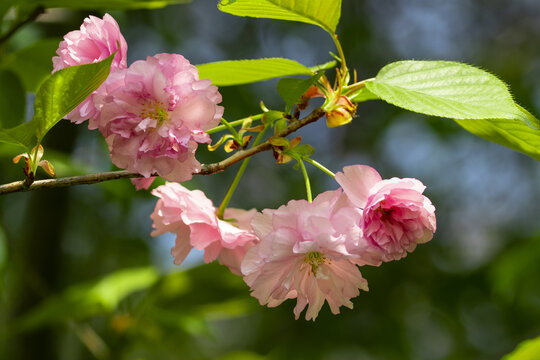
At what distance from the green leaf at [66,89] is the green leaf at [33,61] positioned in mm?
662

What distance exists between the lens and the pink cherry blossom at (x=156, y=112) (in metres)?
0.73

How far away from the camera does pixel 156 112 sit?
2.48 ft

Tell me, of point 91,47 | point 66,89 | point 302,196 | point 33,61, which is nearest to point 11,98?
point 33,61

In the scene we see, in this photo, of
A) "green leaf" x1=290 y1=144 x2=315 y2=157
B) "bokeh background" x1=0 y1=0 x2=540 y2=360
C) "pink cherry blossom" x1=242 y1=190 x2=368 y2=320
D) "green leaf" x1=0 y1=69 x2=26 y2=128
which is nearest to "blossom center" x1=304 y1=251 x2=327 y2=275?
"pink cherry blossom" x1=242 y1=190 x2=368 y2=320

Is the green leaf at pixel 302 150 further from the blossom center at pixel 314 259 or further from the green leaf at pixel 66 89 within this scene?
the green leaf at pixel 66 89

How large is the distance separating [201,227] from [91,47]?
0.33 metres

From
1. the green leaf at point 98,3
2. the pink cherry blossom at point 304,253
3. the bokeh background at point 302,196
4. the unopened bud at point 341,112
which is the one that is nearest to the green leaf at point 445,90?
the unopened bud at point 341,112

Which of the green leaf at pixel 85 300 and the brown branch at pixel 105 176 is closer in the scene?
the brown branch at pixel 105 176

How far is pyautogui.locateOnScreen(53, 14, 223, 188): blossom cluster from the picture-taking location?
0.73 m

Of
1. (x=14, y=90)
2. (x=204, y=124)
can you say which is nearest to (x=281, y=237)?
(x=204, y=124)

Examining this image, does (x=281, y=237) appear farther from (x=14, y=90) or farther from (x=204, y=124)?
(x=14, y=90)

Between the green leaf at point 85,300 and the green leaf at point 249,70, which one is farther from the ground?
the green leaf at point 249,70

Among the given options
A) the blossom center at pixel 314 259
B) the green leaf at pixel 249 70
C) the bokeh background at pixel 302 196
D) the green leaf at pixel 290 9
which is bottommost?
the bokeh background at pixel 302 196

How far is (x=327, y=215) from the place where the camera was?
0.78 meters
